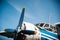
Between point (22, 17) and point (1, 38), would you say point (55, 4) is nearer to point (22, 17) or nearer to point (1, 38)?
point (22, 17)

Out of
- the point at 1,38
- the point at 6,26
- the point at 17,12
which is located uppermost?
the point at 17,12

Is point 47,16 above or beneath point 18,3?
beneath

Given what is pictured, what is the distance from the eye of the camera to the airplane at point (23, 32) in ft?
14.2

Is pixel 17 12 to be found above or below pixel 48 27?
above

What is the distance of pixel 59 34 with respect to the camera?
4.45 meters

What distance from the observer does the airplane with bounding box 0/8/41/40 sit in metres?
4.34

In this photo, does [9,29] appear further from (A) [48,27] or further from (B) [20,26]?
(A) [48,27]

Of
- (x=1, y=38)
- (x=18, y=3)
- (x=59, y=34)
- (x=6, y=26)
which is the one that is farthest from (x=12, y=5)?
(x=59, y=34)

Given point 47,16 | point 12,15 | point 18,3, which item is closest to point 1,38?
point 12,15

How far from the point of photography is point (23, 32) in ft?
14.3

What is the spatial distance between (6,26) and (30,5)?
2.39ft

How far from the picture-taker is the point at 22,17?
14.5ft

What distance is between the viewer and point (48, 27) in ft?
14.7

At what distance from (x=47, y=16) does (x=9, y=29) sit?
93 centimetres
